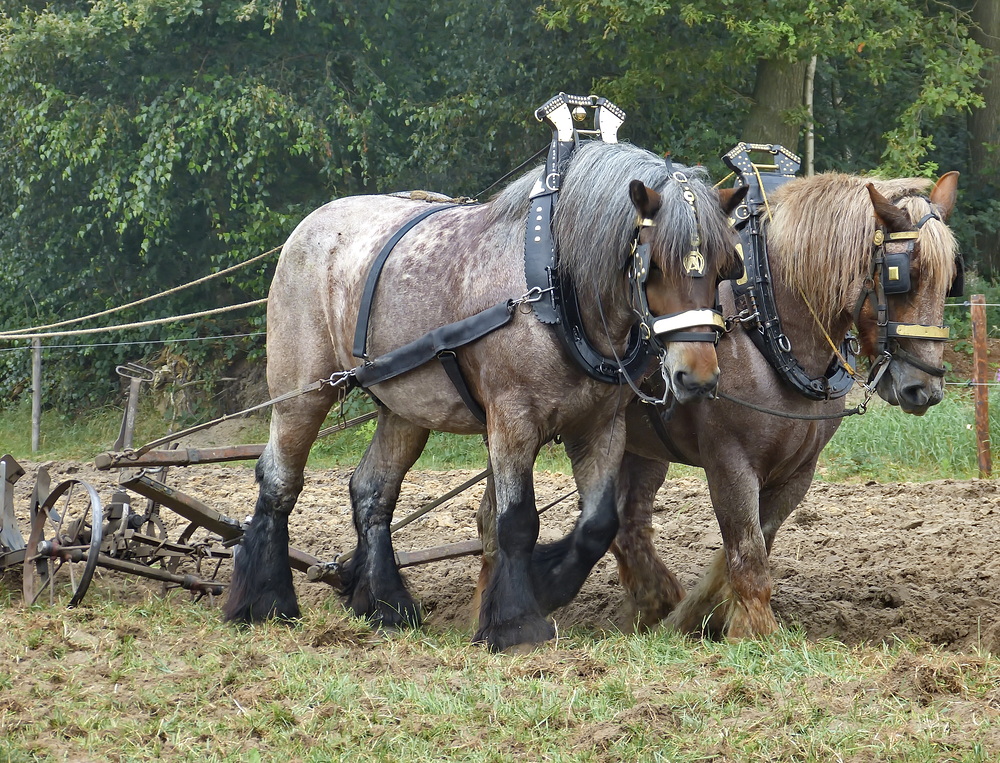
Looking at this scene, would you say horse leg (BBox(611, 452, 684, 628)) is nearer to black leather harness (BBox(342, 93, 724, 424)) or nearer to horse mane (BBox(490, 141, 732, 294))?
black leather harness (BBox(342, 93, 724, 424))

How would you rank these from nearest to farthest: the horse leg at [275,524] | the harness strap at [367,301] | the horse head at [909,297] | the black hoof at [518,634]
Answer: the horse head at [909,297] → the black hoof at [518,634] → the harness strap at [367,301] → the horse leg at [275,524]

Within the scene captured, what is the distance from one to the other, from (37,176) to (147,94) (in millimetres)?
1479

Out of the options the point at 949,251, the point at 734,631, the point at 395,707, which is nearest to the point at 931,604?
the point at 734,631

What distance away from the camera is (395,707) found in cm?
325

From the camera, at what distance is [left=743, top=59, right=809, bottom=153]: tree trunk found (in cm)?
1087

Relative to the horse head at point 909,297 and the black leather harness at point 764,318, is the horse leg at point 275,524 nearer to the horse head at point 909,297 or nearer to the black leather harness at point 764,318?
the black leather harness at point 764,318

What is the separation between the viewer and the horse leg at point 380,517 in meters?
4.86

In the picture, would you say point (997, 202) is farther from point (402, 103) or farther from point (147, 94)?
point (147, 94)

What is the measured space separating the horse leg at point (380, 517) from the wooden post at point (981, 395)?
14.5ft

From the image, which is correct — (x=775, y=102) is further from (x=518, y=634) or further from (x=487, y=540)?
(x=518, y=634)

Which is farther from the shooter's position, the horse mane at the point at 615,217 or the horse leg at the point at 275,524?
the horse leg at the point at 275,524

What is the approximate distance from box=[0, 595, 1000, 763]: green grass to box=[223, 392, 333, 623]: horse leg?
2.33ft

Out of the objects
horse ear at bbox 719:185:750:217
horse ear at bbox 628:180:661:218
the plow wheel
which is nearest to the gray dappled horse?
horse ear at bbox 628:180:661:218

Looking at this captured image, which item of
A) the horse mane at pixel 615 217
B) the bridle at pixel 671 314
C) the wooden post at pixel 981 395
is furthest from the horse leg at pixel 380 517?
the wooden post at pixel 981 395
